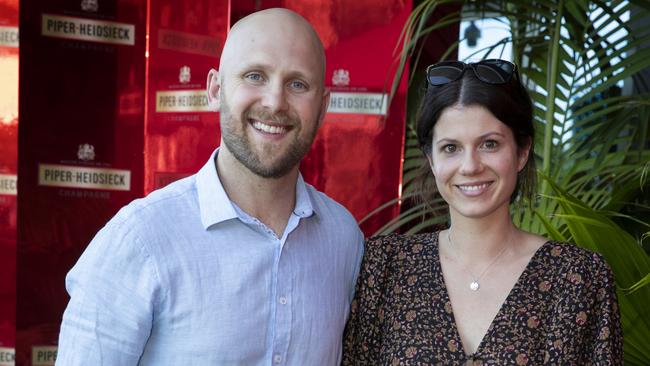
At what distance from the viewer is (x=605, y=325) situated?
1922 millimetres

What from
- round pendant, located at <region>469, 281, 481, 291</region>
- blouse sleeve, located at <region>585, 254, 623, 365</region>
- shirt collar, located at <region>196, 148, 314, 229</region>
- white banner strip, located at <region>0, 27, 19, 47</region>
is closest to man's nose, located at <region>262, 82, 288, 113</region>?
shirt collar, located at <region>196, 148, 314, 229</region>

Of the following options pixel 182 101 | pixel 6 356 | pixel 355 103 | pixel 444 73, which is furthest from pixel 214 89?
pixel 6 356

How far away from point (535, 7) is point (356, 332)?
1.51 m

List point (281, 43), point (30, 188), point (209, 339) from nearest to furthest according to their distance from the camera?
point (209, 339)
point (281, 43)
point (30, 188)

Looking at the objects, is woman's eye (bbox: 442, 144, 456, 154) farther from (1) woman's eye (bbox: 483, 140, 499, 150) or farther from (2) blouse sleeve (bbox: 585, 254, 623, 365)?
(2) blouse sleeve (bbox: 585, 254, 623, 365)

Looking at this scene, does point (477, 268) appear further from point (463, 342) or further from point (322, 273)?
point (322, 273)

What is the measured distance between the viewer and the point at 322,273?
211cm

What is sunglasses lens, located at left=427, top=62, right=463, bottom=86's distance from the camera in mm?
2156

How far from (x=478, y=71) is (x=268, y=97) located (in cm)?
54

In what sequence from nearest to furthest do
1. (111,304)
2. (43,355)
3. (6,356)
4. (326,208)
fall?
(111,304) → (326,208) → (6,356) → (43,355)

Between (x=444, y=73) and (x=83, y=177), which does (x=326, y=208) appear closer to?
(x=444, y=73)

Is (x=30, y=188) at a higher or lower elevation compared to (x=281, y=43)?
lower

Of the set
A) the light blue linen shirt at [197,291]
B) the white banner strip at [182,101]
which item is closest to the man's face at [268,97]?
the light blue linen shirt at [197,291]

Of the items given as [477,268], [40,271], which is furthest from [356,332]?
[40,271]
